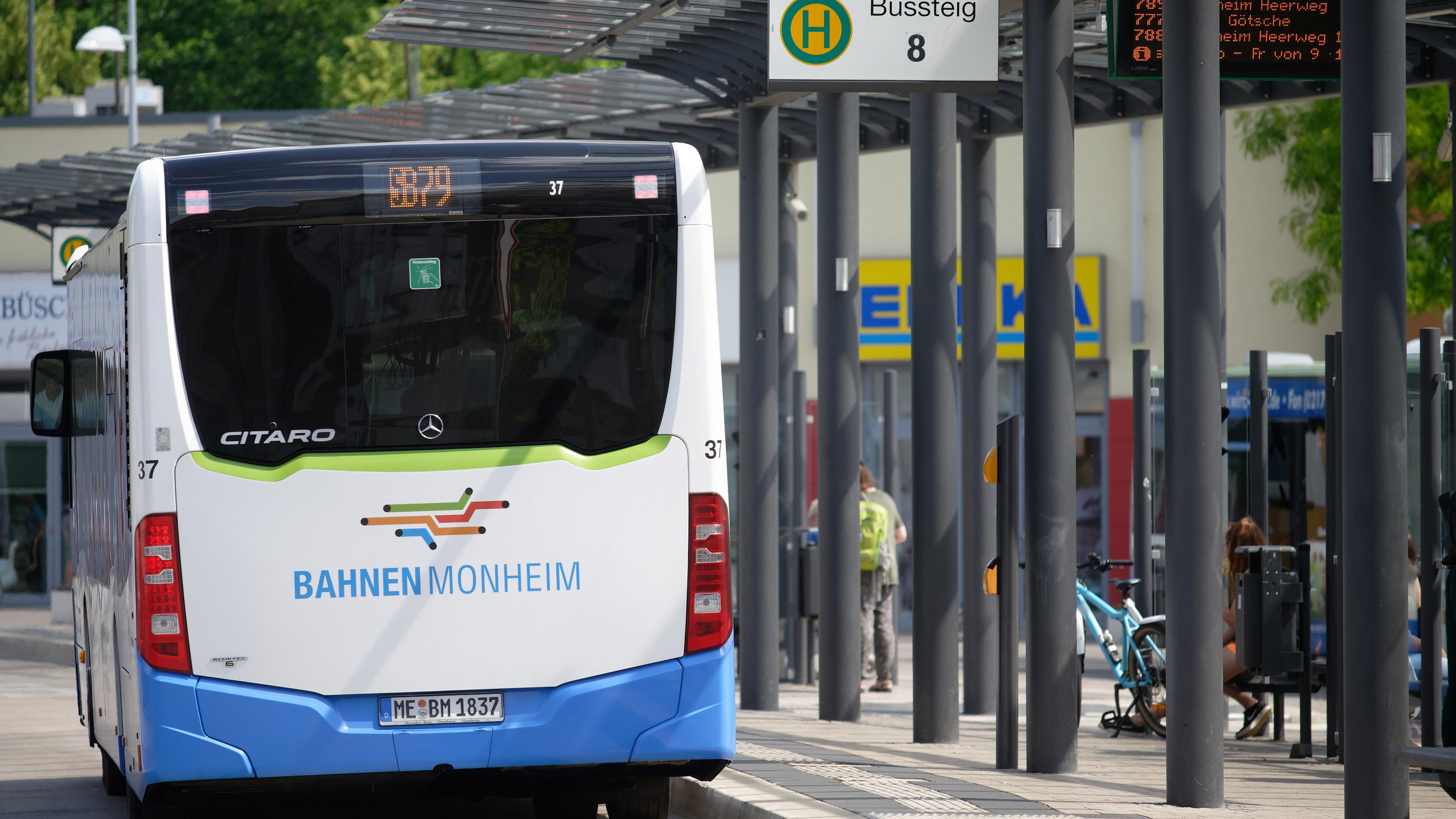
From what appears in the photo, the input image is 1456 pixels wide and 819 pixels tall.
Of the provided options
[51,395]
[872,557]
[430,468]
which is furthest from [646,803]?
[872,557]

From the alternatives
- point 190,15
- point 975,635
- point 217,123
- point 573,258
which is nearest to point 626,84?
point 975,635

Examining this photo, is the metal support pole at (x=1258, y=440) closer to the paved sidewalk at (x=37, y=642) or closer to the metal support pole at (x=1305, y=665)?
the metal support pole at (x=1305, y=665)

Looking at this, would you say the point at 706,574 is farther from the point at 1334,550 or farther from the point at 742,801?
the point at 1334,550

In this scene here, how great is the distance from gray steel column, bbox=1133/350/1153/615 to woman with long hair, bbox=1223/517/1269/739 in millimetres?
982

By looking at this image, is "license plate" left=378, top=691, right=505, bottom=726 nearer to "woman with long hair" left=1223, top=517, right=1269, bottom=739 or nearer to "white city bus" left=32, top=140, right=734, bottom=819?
"white city bus" left=32, top=140, right=734, bottom=819

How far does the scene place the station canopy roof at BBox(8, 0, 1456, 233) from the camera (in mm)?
12055

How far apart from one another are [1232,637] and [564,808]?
5.43 metres

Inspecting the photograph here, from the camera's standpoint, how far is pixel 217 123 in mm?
29750

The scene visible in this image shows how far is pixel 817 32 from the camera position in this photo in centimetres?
959

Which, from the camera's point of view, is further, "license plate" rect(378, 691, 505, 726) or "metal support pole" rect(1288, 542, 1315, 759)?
"metal support pole" rect(1288, 542, 1315, 759)

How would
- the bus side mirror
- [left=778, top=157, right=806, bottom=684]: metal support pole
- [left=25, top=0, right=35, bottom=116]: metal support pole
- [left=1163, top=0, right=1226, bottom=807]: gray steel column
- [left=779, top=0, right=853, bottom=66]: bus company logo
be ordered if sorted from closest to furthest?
[left=1163, top=0, right=1226, bottom=807]: gray steel column, [left=779, top=0, right=853, bottom=66]: bus company logo, the bus side mirror, [left=778, top=157, right=806, bottom=684]: metal support pole, [left=25, top=0, right=35, bottom=116]: metal support pole

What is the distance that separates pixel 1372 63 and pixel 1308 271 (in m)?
18.7

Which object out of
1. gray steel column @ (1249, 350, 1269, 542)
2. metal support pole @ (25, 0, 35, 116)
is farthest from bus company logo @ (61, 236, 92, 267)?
metal support pole @ (25, 0, 35, 116)

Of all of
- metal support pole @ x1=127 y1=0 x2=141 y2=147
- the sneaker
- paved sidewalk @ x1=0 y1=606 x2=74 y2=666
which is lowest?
paved sidewalk @ x1=0 y1=606 x2=74 y2=666
